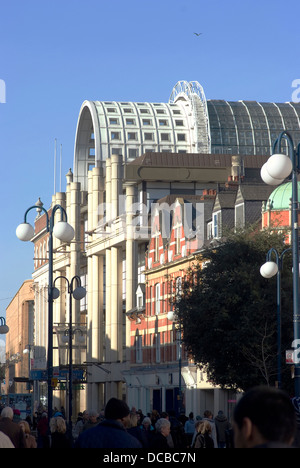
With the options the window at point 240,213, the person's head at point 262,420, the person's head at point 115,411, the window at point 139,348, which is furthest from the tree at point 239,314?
the person's head at point 262,420

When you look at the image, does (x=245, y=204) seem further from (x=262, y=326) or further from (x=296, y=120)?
(x=296, y=120)

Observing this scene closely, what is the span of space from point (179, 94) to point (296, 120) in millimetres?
16449

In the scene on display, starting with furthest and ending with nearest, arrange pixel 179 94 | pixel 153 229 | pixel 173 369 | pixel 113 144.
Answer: pixel 179 94, pixel 113 144, pixel 153 229, pixel 173 369

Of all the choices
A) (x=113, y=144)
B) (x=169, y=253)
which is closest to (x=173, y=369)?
(x=169, y=253)

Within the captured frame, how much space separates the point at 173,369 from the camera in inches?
2940

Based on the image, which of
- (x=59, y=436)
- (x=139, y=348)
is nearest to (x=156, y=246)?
(x=139, y=348)

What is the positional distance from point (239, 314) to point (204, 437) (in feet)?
93.2

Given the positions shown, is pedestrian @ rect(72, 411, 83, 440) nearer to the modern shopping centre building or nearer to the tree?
the tree

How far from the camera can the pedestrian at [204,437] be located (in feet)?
60.8

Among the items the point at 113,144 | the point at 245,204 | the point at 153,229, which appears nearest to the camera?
the point at 245,204

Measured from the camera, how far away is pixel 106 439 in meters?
8.66

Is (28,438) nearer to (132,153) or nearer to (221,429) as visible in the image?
(221,429)

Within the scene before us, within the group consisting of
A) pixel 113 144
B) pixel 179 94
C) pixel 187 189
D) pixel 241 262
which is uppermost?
pixel 179 94

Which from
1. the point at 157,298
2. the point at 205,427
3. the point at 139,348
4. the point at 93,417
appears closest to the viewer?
the point at 205,427
